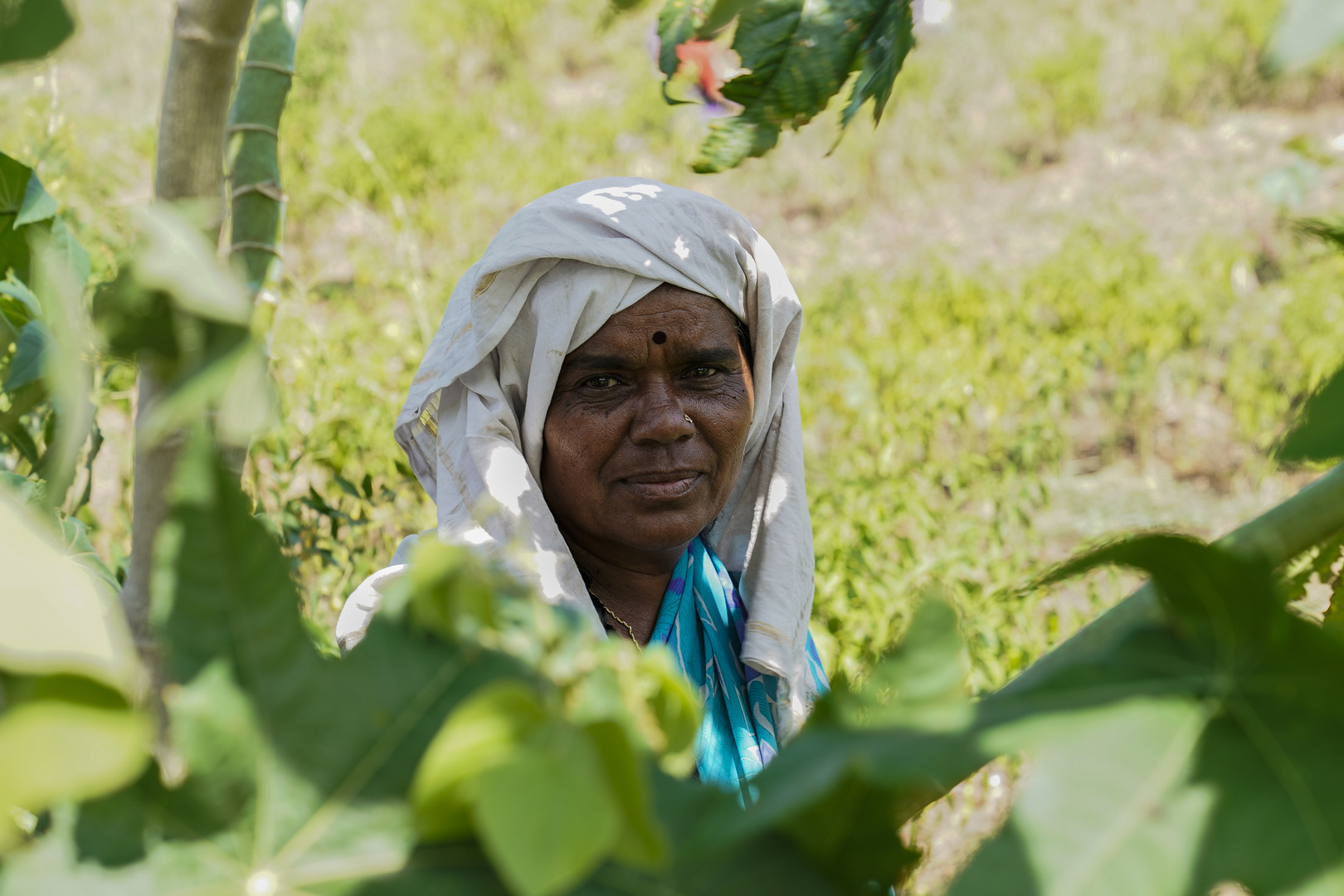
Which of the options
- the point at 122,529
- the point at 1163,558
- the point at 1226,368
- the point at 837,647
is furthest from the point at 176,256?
the point at 1226,368

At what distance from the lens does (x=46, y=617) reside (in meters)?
0.23

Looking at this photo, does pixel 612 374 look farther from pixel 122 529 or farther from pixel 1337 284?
pixel 1337 284

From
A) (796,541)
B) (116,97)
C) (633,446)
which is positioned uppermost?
(633,446)

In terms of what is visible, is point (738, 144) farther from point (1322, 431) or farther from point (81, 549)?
point (81, 549)

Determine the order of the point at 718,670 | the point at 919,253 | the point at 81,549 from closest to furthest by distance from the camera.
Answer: the point at 81,549, the point at 718,670, the point at 919,253

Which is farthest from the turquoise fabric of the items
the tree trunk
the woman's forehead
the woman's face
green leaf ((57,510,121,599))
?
the tree trunk

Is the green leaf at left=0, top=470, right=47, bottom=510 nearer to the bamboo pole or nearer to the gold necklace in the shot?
the bamboo pole

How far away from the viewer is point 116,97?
22.1 ft

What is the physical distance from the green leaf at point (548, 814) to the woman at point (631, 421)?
0.99 m

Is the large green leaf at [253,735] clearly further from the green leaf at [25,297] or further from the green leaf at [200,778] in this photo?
the green leaf at [25,297]

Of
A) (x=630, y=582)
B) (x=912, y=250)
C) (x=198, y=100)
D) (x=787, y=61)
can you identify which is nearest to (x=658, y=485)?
(x=630, y=582)

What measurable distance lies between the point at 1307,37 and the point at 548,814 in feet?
0.87

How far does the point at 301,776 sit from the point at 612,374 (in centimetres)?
111

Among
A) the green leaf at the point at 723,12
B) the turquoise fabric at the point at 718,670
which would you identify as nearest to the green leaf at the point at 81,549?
the turquoise fabric at the point at 718,670
